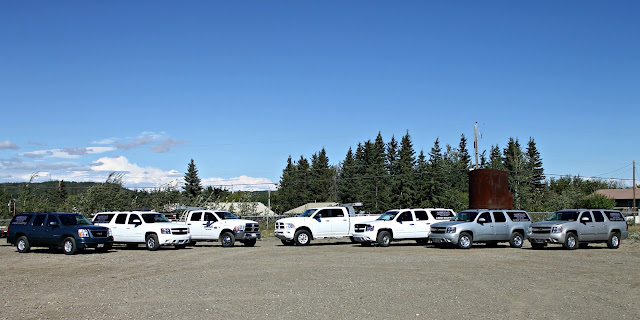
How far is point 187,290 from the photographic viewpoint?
13.4 m

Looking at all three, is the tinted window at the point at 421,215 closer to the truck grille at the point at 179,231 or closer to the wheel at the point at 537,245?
the wheel at the point at 537,245

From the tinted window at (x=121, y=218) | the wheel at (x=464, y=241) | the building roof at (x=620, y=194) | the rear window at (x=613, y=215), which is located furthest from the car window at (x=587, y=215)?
the building roof at (x=620, y=194)

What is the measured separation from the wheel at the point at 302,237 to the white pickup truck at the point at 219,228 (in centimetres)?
187

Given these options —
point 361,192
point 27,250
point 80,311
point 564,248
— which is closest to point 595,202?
point 361,192

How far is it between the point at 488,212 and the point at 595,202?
55.4 metres

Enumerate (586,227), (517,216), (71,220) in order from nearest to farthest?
(71,220)
(586,227)
(517,216)

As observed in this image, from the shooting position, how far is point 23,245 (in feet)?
84.5

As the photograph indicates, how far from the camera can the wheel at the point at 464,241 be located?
87.9 ft

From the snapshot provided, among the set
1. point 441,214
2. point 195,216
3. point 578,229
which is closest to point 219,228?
point 195,216

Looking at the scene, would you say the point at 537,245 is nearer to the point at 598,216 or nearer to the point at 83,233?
the point at 598,216

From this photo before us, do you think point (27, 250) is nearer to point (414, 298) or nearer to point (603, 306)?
point (414, 298)

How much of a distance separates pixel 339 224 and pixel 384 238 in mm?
2515

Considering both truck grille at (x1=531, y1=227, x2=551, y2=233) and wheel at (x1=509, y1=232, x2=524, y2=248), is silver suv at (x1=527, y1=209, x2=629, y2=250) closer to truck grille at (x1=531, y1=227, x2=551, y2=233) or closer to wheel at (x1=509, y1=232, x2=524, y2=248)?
truck grille at (x1=531, y1=227, x2=551, y2=233)

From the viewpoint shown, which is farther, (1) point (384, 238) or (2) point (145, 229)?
(1) point (384, 238)
